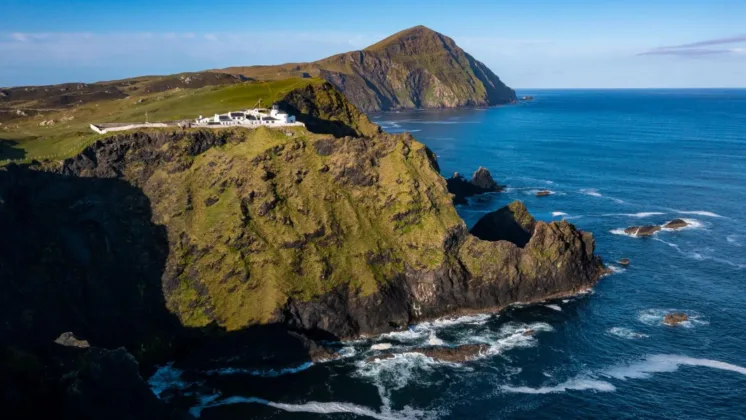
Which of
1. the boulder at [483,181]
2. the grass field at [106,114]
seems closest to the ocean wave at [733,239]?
the boulder at [483,181]

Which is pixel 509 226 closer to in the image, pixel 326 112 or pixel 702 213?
pixel 326 112

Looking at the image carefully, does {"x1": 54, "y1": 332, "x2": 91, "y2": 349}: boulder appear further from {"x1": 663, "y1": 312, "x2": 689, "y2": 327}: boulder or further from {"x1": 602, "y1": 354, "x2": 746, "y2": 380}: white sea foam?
{"x1": 663, "y1": 312, "x2": 689, "y2": 327}: boulder

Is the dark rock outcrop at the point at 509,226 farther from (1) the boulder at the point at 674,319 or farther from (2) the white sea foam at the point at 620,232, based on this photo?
(1) the boulder at the point at 674,319

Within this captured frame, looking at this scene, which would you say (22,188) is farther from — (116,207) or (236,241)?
(236,241)

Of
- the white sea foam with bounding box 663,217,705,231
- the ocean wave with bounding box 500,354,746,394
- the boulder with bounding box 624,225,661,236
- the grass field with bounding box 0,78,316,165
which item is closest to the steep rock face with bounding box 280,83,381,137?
the grass field with bounding box 0,78,316,165

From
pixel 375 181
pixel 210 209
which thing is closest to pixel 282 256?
pixel 210 209

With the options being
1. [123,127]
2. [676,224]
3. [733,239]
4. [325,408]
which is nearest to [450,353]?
[325,408]

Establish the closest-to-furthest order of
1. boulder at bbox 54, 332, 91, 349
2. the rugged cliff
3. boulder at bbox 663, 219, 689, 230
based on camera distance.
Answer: boulder at bbox 54, 332, 91, 349 → the rugged cliff → boulder at bbox 663, 219, 689, 230

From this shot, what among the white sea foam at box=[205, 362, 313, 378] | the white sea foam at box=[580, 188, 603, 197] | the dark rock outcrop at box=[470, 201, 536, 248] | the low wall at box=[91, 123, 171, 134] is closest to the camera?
the white sea foam at box=[205, 362, 313, 378]
